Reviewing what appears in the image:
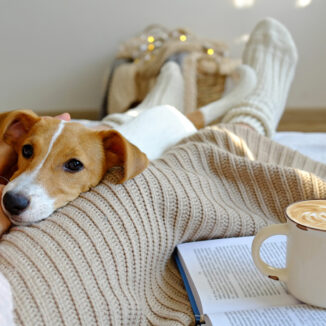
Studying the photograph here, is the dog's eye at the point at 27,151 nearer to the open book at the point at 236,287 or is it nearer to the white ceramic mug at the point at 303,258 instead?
the open book at the point at 236,287

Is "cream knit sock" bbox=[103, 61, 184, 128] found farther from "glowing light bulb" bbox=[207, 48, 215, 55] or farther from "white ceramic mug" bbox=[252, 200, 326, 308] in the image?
"white ceramic mug" bbox=[252, 200, 326, 308]

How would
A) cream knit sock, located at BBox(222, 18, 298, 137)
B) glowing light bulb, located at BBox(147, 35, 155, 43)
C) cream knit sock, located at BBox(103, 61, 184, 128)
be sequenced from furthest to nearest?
1. glowing light bulb, located at BBox(147, 35, 155, 43)
2. cream knit sock, located at BBox(103, 61, 184, 128)
3. cream knit sock, located at BBox(222, 18, 298, 137)

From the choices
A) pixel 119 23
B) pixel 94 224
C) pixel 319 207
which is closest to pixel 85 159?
pixel 94 224

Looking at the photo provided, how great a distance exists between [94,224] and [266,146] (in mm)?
559

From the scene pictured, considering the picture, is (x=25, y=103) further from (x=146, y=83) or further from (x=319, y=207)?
(x=319, y=207)

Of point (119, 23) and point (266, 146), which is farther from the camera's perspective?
point (119, 23)

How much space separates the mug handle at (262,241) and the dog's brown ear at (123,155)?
0.72ft

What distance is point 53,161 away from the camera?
689 mm

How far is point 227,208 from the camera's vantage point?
757 mm

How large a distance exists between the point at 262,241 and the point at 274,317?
0.09 meters

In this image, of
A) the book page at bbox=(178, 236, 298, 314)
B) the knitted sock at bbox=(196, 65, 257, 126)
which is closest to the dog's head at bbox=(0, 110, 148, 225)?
the book page at bbox=(178, 236, 298, 314)

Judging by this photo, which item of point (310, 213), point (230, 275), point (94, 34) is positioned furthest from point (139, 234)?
point (94, 34)

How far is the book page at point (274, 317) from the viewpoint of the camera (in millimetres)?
508

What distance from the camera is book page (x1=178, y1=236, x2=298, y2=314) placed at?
1.82 feet
